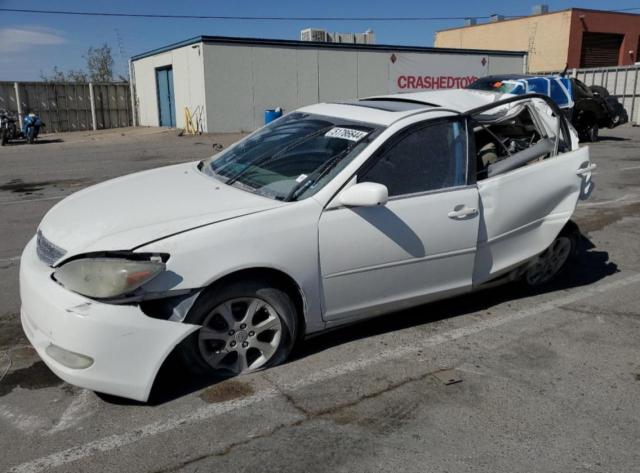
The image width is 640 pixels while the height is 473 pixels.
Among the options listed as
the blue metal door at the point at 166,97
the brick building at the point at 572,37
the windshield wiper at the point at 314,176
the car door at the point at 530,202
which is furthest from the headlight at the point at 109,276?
the brick building at the point at 572,37

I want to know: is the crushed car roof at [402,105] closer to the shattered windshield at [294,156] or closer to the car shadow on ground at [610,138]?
the shattered windshield at [294,156]

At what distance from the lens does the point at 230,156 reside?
15.0 ft

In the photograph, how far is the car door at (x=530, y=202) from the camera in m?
4.30

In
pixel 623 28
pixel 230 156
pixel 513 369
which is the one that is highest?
pixel 623 28

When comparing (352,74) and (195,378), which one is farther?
(352,74)

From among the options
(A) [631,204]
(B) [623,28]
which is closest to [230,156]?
(A) [631,204]

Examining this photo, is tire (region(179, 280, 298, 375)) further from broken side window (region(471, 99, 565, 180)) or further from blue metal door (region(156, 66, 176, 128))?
blue metal door (region(156, 66, 176, 128))

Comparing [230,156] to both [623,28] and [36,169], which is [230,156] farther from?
[623,28]

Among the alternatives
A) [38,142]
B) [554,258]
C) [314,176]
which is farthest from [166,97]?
[314,176]

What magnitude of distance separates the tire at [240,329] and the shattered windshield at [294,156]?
634mm

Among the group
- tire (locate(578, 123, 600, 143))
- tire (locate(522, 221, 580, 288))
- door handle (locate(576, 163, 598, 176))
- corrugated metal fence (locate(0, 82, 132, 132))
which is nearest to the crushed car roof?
door handle (locate(576, 163, 598, 176))

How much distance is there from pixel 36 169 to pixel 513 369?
12.4 metres

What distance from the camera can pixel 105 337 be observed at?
9.73ft

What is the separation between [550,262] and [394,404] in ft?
8.19
